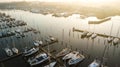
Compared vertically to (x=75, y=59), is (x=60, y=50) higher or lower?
lower

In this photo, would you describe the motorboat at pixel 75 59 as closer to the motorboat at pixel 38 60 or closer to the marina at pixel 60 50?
the marina at pixel 60 50

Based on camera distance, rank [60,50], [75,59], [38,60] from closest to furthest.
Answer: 1. [75,59]
2. [38,60]
3. [60,50]

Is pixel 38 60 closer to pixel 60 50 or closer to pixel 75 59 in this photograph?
pixel 75 59

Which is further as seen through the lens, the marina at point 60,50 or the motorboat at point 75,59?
the marina at point 60,50

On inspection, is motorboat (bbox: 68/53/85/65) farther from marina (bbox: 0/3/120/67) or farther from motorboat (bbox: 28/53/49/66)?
motorboat (bbox: 28/53/49/66)

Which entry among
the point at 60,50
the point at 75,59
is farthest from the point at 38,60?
the point at 60,50

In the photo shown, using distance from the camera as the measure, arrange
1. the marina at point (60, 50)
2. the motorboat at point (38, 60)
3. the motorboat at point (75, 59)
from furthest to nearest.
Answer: the marina at point (60, 50) → the motorboat at point (38, 60) → the motorboat at point (75, 59)

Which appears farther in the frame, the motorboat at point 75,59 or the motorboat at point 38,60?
the motorboat at point 38,60

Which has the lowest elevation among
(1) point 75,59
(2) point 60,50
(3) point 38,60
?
(2) point 60,50

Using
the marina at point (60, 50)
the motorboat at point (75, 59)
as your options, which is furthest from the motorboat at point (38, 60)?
the motorboat at point (75, 59)

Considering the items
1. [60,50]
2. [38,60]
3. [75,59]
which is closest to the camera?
[75,59]

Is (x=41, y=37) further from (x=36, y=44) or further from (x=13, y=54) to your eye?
(x=13, y=54)

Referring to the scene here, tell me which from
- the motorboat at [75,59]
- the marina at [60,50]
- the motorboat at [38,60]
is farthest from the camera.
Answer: the marina at [60,50]
